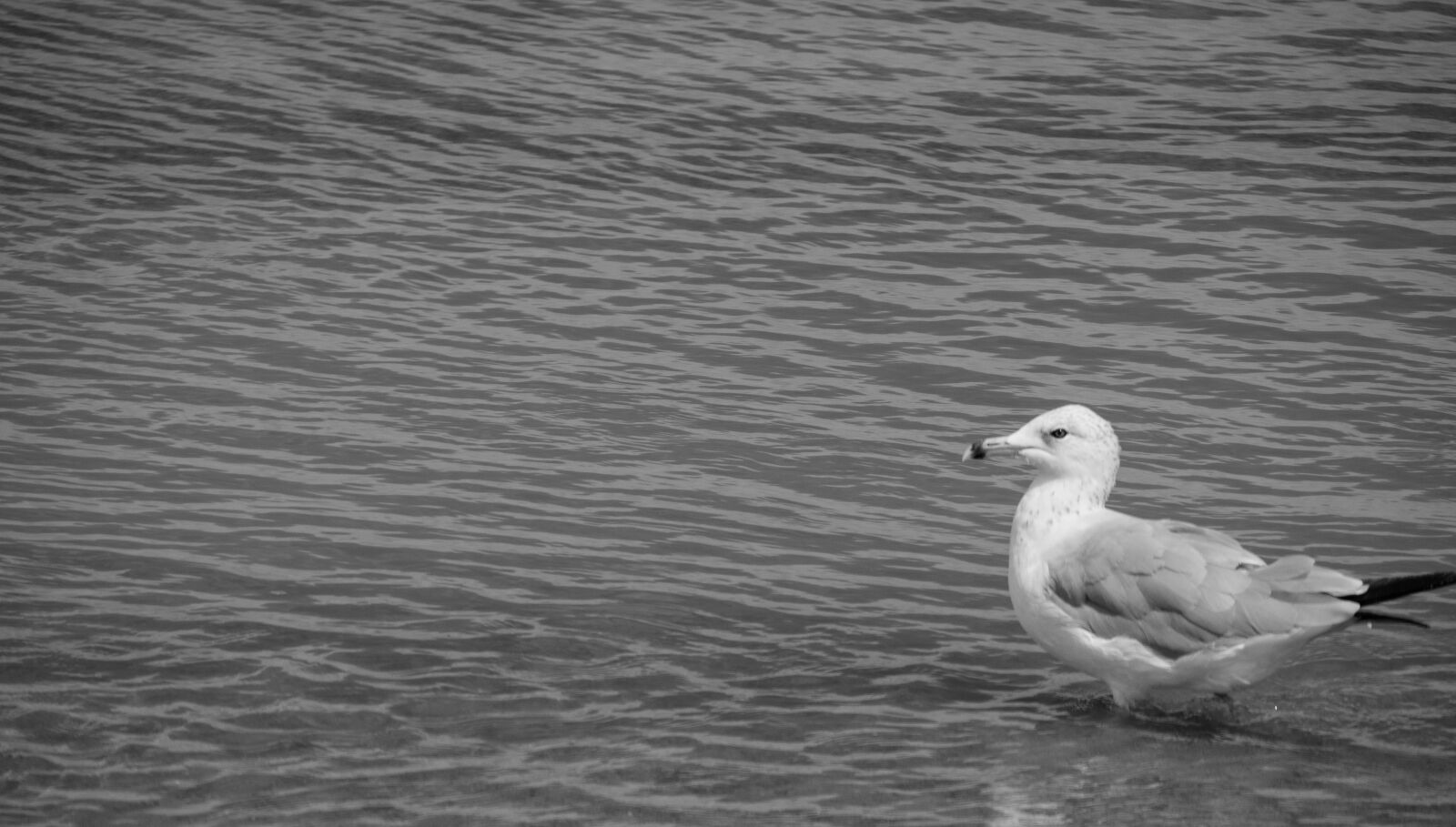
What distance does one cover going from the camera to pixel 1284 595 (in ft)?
25.3

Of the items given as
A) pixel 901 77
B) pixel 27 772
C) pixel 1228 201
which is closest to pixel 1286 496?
pixel 1228 201

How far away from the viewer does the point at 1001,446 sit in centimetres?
852

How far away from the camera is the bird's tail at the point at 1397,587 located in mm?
7418

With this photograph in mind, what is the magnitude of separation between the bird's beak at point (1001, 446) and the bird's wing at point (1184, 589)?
48 cm

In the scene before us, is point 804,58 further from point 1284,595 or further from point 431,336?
point 1284,595

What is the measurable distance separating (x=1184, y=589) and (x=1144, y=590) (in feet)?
0.56

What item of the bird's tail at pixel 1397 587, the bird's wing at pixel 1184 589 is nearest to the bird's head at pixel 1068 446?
the bird's wing at pixel 1184 589

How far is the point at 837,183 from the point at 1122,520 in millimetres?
6966

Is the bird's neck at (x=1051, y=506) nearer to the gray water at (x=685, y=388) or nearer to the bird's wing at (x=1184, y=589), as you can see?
the bird's wing at (x=1184, y=589)

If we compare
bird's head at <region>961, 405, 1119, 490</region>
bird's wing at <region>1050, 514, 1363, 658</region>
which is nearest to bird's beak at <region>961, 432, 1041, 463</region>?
bird's head at <region>961, 405, 1119, 490</region>

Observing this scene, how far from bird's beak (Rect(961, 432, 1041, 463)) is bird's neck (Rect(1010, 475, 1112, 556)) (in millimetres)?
156

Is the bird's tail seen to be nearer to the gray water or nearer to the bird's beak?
the gray water

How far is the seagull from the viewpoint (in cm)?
765

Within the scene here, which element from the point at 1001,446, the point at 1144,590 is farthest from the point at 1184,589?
the point at 1001,446
